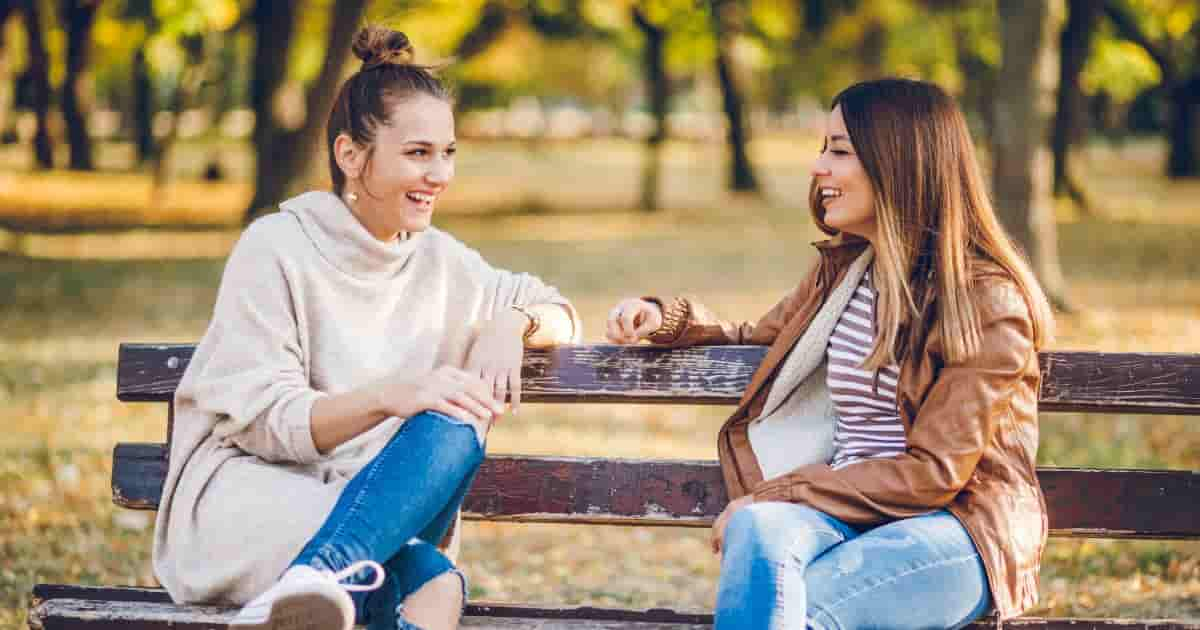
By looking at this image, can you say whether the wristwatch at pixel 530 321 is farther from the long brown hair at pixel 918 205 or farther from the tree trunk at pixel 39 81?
the tree trunk at pixel 39 81

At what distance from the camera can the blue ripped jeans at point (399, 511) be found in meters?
3.08

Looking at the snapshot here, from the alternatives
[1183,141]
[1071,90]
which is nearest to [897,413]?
[1071,90]

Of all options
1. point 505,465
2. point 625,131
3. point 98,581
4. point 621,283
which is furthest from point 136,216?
point 625,131

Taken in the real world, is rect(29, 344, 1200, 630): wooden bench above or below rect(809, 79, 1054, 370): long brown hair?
below

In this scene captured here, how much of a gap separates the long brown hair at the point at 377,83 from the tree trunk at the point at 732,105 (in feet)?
63.7

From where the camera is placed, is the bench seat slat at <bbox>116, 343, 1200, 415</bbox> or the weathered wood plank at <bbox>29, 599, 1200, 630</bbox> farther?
the bench seat slat at <bbox>116, 343, 1200, 415</bbox>

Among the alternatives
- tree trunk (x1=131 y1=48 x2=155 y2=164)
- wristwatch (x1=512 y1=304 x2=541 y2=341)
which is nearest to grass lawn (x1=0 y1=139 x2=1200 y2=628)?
wristwatch (x1=512 y1=304 x2=541 y2=341)

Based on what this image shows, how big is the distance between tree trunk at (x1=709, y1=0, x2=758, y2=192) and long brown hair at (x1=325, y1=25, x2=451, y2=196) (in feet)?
63.7

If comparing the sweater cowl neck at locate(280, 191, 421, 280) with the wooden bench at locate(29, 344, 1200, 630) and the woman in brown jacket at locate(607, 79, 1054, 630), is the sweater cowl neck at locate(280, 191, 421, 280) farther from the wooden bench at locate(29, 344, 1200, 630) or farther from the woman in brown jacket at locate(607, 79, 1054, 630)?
the woman in brown jacket at locate(607, 79, 1054, 630)

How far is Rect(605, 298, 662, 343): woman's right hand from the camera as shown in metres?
3.74

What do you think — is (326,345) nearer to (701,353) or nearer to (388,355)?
(388,355)

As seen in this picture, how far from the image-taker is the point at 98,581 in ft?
18.3

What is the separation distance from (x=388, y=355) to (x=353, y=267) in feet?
0.75

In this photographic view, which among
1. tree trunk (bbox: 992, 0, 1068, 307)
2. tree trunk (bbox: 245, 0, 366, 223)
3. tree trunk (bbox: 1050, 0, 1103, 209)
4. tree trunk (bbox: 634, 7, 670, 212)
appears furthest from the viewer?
tree trunk (bbox: 634, 7, 670, 212)
